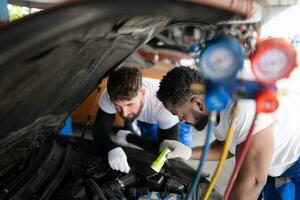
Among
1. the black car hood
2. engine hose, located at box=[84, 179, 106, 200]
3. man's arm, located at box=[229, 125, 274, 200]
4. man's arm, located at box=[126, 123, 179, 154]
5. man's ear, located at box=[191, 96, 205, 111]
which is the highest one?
the black car hood

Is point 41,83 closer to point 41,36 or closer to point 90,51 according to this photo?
point 90,51

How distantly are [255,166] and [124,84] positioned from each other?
0.79 metres

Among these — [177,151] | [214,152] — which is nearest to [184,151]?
[177,151]

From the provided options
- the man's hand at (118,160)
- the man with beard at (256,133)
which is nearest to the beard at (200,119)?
the man with beard at (256,133)

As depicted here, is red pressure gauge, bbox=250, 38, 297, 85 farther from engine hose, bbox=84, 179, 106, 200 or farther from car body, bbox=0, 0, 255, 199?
engine hose, bbox=84, 179, 106, 200

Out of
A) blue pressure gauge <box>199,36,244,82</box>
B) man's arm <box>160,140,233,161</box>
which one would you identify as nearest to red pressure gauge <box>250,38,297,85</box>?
blue pressure gauge <box>199,36,244,82</box>

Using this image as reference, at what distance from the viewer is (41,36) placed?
48cm

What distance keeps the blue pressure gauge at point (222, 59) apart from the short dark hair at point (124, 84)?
1.02 metres

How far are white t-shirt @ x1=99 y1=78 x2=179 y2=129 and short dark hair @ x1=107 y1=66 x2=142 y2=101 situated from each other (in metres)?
0.31

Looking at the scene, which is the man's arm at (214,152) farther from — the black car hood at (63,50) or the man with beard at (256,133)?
the black car hood at (63,50)

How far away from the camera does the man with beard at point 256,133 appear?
1.01m

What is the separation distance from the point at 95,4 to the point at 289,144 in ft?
3.61

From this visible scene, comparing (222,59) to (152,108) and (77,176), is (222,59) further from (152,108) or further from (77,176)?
(152,108)

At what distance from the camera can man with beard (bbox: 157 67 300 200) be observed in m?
1.01
